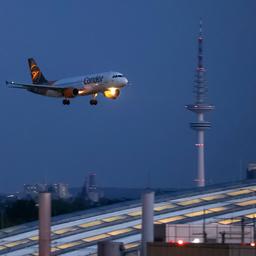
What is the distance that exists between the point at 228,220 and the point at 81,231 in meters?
18.5

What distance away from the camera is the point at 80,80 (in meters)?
174

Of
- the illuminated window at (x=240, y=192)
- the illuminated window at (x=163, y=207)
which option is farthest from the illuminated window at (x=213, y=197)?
the illuminated window at (x=163, y=207)

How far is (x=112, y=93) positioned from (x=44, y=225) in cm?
5796

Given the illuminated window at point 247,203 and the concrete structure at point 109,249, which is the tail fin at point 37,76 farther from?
the concrete structure at point 109,249

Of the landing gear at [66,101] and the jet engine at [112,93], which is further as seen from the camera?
the landing gear at [66,101]

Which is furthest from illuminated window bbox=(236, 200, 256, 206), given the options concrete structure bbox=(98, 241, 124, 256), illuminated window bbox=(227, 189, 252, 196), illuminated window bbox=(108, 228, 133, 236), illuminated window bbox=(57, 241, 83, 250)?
concrete structure bbox=(98, 241, 124, 256)

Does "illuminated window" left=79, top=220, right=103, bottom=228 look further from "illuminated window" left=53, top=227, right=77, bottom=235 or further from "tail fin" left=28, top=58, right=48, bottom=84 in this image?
"tail fin" left=28, top=58, right=48, bottom=84

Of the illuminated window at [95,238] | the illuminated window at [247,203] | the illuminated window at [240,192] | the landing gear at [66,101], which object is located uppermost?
the landing gear at [66,101]

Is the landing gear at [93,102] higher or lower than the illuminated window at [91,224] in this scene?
higher

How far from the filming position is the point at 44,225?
10662 cm

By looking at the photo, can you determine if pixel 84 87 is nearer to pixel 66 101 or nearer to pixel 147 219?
pixel 66 101

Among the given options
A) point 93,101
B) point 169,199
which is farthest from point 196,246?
point 169,199

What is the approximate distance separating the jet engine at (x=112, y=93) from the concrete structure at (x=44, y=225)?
2059 inches

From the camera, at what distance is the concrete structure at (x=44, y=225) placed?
10581 centimetres
